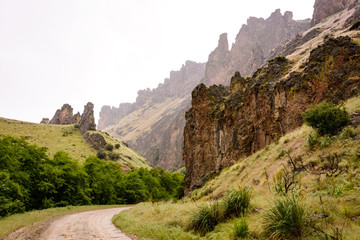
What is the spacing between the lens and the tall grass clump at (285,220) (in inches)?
241

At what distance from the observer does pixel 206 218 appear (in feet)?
31.1

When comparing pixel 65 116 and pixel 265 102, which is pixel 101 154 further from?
pixel 265 102

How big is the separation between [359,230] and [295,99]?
20454mm

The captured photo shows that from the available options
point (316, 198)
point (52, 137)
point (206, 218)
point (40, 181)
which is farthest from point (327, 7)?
point (52, 137)

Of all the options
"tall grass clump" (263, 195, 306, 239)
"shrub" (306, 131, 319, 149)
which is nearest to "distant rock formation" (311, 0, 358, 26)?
"shrub" (306, 131, 319, 149)

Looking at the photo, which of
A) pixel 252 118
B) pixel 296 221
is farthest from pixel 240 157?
pixel 296 221

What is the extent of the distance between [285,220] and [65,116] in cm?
14507

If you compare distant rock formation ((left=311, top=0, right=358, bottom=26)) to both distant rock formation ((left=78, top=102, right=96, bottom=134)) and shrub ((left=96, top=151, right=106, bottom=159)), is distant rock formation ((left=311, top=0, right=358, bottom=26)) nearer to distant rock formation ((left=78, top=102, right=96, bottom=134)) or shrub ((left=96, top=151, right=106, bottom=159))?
distant rock formation ((left=78, top=102, right=96, bottom=134))

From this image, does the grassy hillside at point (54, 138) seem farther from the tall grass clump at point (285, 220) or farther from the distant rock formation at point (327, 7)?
the distant rock formation at point (327, 7)

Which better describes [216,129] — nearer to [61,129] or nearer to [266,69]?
[266,69]

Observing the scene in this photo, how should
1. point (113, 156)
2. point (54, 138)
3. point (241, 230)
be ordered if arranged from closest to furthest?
point (241, 230) → point (54, 138) → point (113, 156)

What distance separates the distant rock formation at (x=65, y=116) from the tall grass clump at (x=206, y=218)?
13008cm

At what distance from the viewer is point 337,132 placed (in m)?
13.8

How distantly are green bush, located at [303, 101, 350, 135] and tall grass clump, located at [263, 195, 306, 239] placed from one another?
33.7 feet
